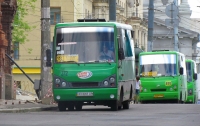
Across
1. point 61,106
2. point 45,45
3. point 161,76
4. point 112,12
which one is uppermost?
point 112,12

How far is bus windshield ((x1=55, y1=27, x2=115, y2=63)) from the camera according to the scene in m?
27.0

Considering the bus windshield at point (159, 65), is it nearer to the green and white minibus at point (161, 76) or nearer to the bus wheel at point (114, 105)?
the green and white minibus at point (161, 76)

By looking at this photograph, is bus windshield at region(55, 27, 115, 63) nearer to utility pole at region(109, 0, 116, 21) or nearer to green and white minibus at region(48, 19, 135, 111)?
green and white minibus at region(48, 19, 135, 111)

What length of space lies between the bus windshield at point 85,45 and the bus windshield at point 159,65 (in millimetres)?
15826

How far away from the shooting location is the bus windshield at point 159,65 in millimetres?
42969

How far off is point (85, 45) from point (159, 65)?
16.3m

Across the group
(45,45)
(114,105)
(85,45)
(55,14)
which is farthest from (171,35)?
(85,45)

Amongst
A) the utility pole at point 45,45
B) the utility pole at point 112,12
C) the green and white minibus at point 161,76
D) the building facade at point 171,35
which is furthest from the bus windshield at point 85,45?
the building facade at point 171,35

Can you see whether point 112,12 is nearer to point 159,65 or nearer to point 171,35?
point 159,65

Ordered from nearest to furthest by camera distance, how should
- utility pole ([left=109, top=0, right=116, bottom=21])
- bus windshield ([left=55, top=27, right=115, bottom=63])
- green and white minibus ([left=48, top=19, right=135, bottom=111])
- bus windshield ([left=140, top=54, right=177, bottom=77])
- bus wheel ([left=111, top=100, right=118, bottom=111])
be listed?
green and white minibus ([left=48, top=19, right=135, bottom=111]), bus windshield ([left=55, top=27, right=115, bottom=63]), bus wheel ([left=111, top=100, right=118, bottom=111]), utility pole ([left=109, top=0, right=116, bottom=21]), bus windshield ([left=140, top=54, right=177, bottom=77])

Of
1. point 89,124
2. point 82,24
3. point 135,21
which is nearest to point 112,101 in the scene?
point 82,24

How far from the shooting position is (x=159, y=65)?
141 feet

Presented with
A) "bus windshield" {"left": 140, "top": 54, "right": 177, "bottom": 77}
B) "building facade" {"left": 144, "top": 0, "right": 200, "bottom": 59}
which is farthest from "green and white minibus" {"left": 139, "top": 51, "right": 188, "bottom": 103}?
"building facade" {"left": 144, "top": 0, "right": 200, "bottom": 59}

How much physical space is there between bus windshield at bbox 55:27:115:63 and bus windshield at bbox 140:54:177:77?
15826 millimetres
